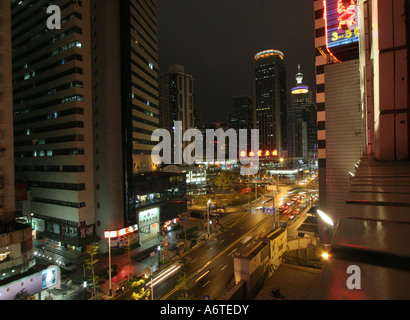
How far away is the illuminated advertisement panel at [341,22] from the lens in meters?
17.0

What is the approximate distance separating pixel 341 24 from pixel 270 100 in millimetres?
131295

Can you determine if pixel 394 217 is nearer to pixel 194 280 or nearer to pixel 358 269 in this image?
pixel 358 269

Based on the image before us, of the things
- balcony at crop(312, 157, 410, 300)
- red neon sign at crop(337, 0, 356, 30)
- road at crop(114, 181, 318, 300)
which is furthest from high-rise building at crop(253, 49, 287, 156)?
balcony at crop(312, 157, 410, 300)

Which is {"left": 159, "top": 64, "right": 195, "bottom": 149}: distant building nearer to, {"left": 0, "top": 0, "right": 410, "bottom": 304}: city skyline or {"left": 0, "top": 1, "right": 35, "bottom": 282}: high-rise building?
{"left": 0, "top": 0, "right": 410, "bottom": 304}: city skyline

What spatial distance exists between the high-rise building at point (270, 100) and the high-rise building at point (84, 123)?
4642 inches

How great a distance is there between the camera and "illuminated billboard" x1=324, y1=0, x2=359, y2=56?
17.0m

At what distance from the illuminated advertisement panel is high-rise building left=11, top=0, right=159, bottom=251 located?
23.6 meters

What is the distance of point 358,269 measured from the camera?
1.17 meters

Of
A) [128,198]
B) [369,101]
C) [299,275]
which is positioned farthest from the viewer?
[128,198]

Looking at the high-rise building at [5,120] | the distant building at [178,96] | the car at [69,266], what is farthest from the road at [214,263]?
the distant building at [178,96]

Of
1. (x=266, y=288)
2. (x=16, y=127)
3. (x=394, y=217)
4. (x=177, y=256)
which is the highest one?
(x=16, y=127)

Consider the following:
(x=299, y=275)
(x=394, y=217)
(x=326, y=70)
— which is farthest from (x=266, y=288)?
(x=326, y=70)

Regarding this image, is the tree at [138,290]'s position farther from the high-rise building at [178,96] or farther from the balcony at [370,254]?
the high-rise building at [178,96]
